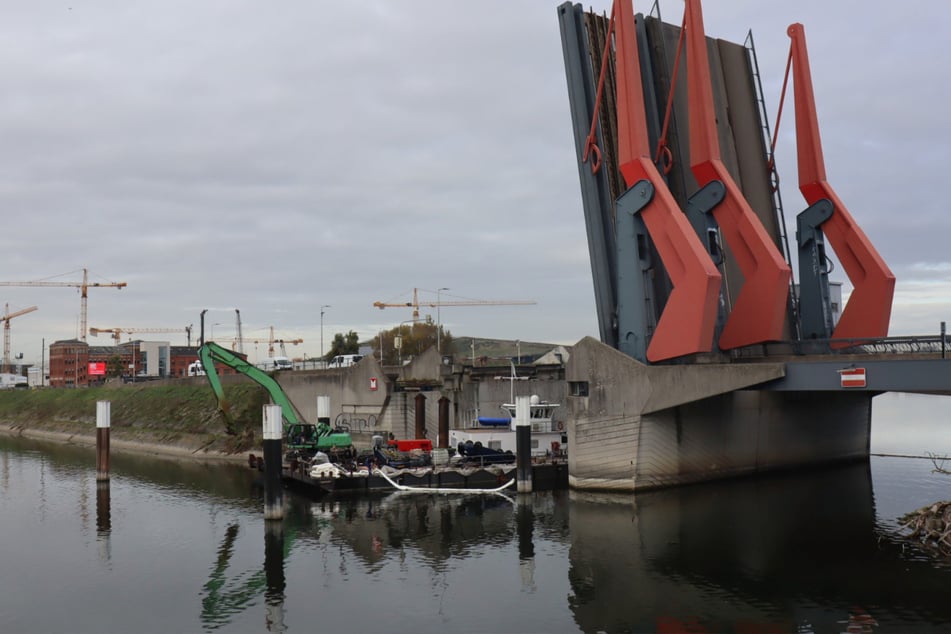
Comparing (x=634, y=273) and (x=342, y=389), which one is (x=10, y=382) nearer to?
(x=342, y=389)

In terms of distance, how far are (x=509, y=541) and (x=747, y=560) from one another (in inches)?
297

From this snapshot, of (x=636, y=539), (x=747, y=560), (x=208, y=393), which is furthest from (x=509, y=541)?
(x=208, y=393)

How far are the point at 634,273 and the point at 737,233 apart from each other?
4.66m

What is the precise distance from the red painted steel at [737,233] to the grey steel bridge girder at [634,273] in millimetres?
3575

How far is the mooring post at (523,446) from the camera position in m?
35.8

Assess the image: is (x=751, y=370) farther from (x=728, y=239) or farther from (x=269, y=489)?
(x=269, y=489)

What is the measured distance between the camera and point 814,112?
40.2 m

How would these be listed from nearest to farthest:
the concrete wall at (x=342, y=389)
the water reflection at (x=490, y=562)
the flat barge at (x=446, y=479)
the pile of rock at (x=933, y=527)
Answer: the water reflection at (x=490, y=562) < the pile of rock at (x=933, y=527) < the flat barge at (x=446, y=479) < the concrete wall at (x=342, y=389)

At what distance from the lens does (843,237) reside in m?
37.6

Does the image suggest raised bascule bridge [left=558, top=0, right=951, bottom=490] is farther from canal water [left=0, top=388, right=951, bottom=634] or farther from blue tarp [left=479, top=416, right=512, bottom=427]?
blue tarp [left=479, top=416, right=512, bottom=427]

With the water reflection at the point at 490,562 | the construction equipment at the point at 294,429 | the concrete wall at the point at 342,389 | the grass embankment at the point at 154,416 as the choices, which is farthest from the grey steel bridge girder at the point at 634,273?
the grass embankment at the point at 154,416

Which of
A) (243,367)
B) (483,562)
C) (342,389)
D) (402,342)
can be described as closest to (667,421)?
(483,562)

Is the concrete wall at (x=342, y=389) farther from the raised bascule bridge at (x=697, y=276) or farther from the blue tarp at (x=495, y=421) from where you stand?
the raised bascule bridge at (x=697, y=276)

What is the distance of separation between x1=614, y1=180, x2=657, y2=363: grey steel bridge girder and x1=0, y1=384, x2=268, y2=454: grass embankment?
28.5 meters
